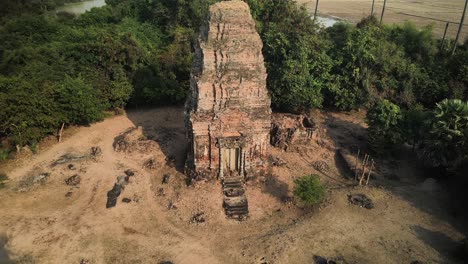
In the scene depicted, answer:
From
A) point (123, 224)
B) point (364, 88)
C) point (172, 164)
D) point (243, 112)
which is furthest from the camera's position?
point (364, 88)

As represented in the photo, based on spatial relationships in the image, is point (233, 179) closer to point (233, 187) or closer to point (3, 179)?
point (233, 187)

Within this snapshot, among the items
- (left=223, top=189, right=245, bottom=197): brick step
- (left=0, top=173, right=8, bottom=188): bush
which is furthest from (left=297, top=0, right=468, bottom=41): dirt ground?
(left=0, top=173, right=8, bottom=188): bush

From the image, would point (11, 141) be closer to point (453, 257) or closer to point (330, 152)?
point (330, 152)

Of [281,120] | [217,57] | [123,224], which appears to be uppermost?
[217,57]

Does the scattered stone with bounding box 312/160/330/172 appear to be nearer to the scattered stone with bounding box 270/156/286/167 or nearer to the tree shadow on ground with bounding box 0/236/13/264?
the scattered stone with bounding box 270/156/286/167

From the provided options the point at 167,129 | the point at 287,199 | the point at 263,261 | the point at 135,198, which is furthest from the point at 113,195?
the point at 287,199

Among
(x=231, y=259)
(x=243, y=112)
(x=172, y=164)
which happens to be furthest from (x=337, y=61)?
(x=231, y=259)

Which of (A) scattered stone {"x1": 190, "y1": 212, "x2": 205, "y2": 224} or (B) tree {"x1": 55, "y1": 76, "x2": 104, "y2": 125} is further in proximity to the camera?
(B) tree {"x1": 55, "y1": 76, "x2": 104, "y2": 125}
